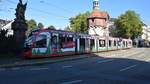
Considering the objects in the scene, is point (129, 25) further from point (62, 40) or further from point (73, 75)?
point (73, 75)

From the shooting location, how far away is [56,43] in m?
37.0

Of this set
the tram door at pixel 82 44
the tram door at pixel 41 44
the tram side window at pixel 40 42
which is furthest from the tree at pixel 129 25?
the tram side window at pixel 40 42

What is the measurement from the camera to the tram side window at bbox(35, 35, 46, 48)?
33469 millimetres

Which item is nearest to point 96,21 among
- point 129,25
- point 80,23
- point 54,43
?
point 80,23

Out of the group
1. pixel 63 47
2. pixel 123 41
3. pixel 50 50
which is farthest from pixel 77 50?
pixel 123 41

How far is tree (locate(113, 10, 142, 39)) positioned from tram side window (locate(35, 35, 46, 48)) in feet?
285

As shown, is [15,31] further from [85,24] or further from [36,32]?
[85,24]

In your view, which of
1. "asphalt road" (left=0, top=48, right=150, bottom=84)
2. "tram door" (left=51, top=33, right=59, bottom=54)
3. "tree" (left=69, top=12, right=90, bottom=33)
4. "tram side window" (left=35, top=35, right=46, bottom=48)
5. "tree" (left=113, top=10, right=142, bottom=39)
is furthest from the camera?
"tree" (left=69, top=12, right=90, bottom=33)

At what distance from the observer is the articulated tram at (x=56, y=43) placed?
3316 centimetres

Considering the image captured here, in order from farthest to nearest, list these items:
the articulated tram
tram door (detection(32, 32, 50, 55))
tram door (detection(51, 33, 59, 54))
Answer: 1. tram door (detection(51, 33, 59, 54))
2. tram door (detection(32, 32, 50, 55))
3. the articulated tram

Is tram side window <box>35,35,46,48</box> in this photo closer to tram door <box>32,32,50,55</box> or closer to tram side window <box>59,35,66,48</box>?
tram door <box>32,32,50,55</box>

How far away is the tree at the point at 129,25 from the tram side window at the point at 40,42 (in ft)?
285

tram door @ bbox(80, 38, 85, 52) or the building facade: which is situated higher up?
the building facade

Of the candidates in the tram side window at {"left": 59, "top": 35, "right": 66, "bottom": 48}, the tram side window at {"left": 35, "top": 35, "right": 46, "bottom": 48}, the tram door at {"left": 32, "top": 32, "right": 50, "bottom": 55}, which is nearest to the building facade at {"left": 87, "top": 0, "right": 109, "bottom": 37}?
the tram side window at {"left": 59, "top": 35, "right": 66, "bottom": 48}
